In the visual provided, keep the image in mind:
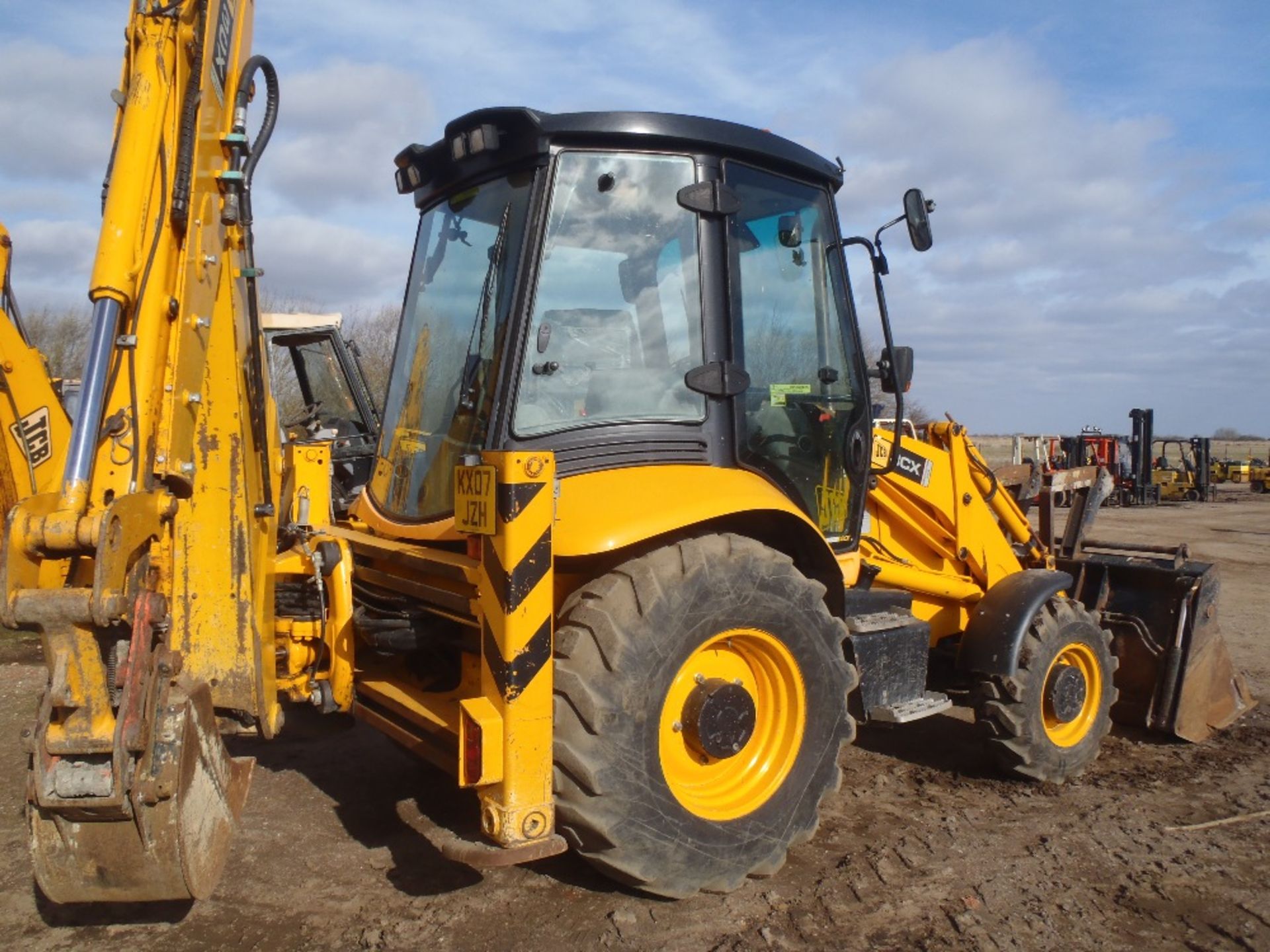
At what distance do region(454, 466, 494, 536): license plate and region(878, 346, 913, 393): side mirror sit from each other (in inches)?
82.5

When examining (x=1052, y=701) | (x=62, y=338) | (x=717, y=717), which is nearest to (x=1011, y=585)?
(x=1052, y=701)

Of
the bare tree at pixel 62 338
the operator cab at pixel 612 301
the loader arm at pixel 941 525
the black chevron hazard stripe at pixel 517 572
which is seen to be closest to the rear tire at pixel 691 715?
the black chevron hazard stripe at pixel 517 572

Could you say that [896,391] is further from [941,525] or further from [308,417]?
[308,417]

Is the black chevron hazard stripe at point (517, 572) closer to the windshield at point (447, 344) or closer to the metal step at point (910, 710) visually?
the windshield at point (447, 344)

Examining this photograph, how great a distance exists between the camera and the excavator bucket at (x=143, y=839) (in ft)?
8.42

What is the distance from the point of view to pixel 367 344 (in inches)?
888

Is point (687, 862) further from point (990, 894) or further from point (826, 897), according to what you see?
point (990, 894)

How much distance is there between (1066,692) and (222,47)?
4.35m

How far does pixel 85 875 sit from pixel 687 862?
1.70m

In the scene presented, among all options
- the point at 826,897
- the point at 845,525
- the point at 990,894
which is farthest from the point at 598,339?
the point at 990,894

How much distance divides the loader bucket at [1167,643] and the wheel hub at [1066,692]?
604 millimetres

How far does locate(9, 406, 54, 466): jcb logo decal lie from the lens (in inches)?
121

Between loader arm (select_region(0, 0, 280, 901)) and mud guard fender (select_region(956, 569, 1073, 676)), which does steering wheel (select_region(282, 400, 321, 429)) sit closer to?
loader arm (select_region(0, 0, 280, 901))

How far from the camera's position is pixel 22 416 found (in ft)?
10.2
